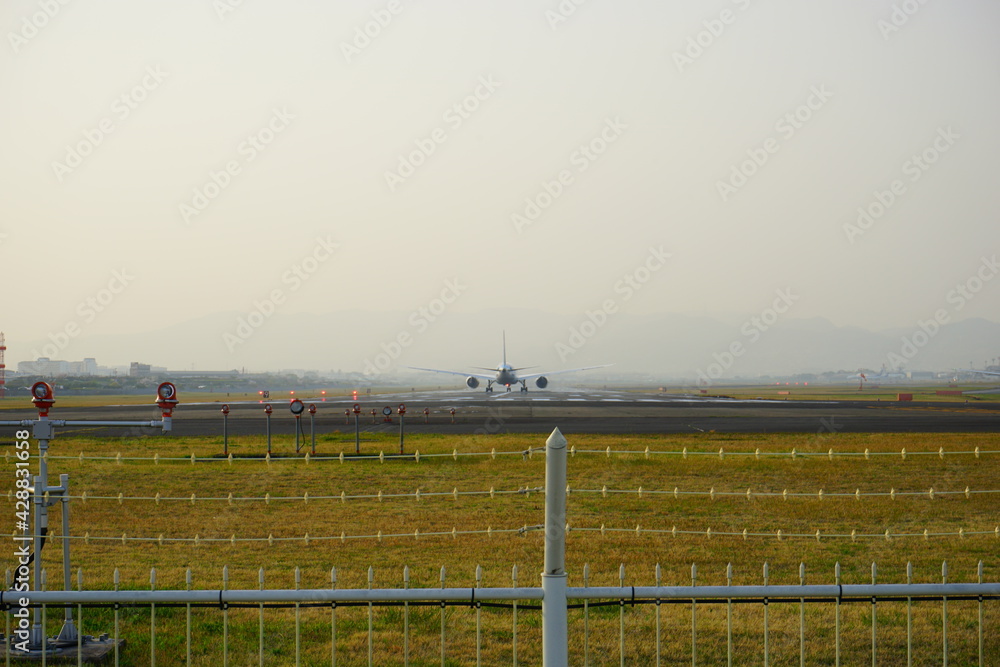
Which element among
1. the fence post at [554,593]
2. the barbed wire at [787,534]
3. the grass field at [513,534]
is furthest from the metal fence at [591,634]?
the barbed wire at [787,534]

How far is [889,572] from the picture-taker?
10211mm

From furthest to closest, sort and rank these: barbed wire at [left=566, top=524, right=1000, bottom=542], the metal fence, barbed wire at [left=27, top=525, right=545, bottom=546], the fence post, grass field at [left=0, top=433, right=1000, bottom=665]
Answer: barbed wire at [left=566, top=524, right=1000, bottom=542], barbed wire at [left=27, top=525, right=545, bottom=546], grass field at [left=0, top=433, right=1000, bottom=665], the metal fence, the fence post

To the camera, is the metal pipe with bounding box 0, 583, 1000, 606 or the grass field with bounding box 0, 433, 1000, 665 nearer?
the metal pipe with bounding box 0, 583, 1000, 606

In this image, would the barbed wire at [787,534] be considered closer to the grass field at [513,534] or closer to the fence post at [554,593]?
Result: the grass field at [513,534]

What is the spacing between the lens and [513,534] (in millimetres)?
12430

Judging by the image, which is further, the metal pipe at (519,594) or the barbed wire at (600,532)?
the barbed wire at (600,532)

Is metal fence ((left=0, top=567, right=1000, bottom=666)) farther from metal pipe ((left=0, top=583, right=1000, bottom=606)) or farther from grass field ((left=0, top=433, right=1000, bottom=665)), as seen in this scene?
metal pipe ((left=0, top=583, right=1000, bottom=606))

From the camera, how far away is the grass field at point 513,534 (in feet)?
26.2

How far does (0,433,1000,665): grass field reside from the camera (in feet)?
26.2

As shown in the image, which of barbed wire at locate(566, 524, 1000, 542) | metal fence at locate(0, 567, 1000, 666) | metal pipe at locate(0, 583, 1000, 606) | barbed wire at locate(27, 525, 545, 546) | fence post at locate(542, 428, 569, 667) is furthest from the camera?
barbed wire at locate(566, 524, 1000, 542)

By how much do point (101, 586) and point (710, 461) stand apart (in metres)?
15.6

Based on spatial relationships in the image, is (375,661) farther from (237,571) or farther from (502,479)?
(502,479)

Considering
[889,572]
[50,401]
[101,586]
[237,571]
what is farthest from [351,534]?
[889,572]

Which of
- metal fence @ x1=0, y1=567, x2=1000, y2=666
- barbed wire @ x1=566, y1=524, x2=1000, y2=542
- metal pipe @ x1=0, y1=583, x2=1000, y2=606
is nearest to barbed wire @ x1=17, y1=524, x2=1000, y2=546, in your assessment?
barbed wire @ x1=566, y1=524, x2=1000, y2=542
